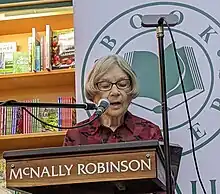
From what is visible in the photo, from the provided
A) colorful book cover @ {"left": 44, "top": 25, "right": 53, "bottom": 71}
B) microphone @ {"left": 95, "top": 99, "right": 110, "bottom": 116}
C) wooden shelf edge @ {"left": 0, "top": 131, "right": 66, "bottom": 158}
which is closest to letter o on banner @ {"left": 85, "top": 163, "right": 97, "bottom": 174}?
microphone @ {"left": 95, "top": 99, "right": 110, "bottom": 116}

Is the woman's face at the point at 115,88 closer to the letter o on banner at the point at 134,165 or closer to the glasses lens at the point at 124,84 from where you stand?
the glasses lens at the point at 124,84

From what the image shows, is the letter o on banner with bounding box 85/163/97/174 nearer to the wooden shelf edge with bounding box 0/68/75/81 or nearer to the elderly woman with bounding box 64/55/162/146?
the elderly woman with bounding box 64/55/162/146

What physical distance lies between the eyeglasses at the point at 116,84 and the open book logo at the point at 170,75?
0.55 m

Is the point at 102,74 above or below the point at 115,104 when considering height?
above

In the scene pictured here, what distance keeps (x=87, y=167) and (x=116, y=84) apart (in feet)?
2.45

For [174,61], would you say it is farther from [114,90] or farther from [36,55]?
[36,55]

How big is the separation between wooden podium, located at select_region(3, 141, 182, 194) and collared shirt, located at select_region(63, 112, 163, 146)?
0.56 metres

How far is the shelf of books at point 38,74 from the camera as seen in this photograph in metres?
3.13

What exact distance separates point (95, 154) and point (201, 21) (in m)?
1.49

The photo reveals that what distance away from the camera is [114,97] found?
216cm

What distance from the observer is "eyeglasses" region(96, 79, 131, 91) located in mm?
2152

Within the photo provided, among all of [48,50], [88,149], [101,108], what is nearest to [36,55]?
[48,50]

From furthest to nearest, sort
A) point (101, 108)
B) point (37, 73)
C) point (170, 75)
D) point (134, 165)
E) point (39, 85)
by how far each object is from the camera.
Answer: point (39, 85) < point (37, 73) < point (170, 75) < point (101, 108) < point (134, 165)

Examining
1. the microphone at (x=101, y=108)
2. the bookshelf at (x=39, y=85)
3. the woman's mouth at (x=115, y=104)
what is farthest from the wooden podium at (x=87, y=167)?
the bookshelf at (x=39, y=85)
